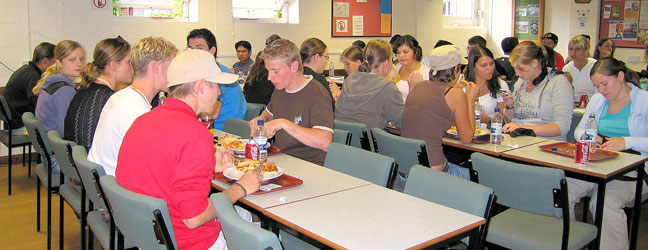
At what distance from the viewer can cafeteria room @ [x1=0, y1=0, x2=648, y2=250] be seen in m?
1.95

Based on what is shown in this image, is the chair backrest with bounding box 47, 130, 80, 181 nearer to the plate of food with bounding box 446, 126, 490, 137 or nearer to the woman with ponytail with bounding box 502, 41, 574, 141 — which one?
the plate of food with bounding box 446, 126, 490, 137

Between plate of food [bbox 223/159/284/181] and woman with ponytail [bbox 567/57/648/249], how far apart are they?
73.7 inches

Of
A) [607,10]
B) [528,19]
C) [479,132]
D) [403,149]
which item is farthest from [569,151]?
[528,19]

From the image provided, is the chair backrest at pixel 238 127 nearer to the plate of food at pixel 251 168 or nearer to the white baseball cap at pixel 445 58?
the plate of food at pixel 251 168

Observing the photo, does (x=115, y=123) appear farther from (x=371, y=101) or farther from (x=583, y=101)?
(x=583, y=101)

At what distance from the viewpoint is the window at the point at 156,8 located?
22.5 ft

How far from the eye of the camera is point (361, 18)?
29.9 ft

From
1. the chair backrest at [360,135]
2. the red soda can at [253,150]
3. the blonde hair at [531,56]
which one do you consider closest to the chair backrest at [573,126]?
the blonde hair at [531,56]

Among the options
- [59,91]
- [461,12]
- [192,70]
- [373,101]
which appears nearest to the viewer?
[192,70]

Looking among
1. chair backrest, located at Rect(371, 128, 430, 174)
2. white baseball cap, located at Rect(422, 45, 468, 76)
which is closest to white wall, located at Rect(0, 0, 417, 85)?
chair backrest, located at Rect(371, 128, 430, 174)

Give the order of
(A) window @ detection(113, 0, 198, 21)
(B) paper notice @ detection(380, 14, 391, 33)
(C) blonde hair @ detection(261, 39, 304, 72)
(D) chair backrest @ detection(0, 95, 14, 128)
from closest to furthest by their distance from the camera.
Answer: (C) blonde hair @ detection(261, 39, 304, 72), (D) chair backrest @ detection(0, 95, 14, 128), (A) window @ detection(113, 0, 198, 21), (B) paper notice @ detection(380, 14, 391, 33)

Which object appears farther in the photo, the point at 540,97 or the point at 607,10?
the point at 607,10

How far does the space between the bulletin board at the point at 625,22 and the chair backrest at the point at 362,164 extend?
759 centimetres

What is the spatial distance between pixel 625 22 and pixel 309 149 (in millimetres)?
7644
